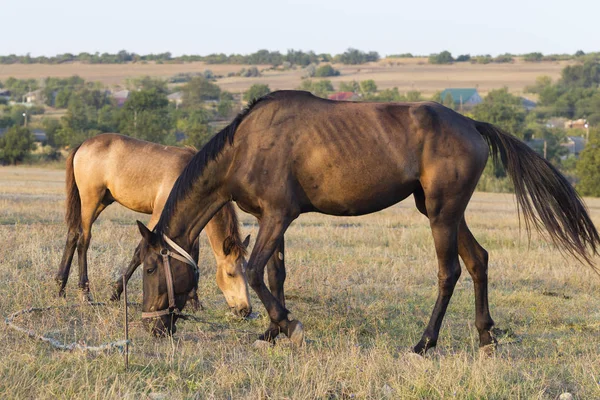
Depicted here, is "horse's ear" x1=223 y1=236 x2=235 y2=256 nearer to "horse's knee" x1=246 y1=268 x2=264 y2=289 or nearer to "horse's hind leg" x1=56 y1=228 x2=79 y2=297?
"horse's knee" x1=246 y1=268 x2=264 y2=289

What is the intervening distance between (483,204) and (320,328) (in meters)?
23.9

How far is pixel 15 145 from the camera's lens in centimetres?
5128

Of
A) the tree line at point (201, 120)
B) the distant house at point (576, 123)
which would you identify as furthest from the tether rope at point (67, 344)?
the distant house at point (576, 123)

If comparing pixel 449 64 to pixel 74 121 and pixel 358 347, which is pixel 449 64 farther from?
pixel 358 347

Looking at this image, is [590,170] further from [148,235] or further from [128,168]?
[148,235]

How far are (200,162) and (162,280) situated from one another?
1069 millimetres

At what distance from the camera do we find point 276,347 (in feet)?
21.9

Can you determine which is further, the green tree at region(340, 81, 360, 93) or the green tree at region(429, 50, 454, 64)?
the green tree at region(429, 50, 454, 64)

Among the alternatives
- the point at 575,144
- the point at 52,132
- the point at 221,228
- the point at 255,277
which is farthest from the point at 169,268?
the point at 575,144

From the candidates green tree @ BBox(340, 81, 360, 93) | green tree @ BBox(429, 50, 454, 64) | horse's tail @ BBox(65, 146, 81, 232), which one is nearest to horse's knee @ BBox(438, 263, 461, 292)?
horse's tail @ BBox(65, 146, 81, 232)

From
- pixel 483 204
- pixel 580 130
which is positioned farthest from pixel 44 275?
pixel 580 130

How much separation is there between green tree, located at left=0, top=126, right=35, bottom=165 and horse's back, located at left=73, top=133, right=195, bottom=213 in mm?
44019

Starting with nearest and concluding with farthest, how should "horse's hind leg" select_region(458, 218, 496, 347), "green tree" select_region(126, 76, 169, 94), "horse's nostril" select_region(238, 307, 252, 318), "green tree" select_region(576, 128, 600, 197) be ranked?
1. "horse's hind leg" select_region(458, 218, 496, 347)
2. "horse's nostril" select_region(238, 307, 252, 318)
3. "green tree" select_region(576, 128, 600, 197)
4. "green tree" select_region(126, 76, 169, 94)

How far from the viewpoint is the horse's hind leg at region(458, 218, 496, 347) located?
729 cm
